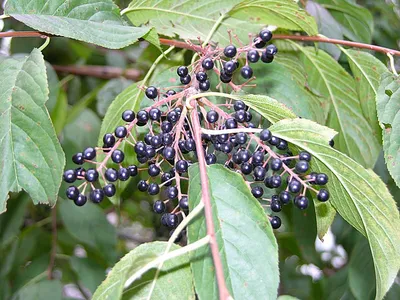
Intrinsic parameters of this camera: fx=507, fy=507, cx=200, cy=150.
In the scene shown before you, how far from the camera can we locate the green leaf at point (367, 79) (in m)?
1.46

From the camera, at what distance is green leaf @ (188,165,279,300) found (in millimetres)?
930

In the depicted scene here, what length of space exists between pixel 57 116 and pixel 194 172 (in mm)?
1541

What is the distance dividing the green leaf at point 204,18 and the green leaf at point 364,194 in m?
0.48

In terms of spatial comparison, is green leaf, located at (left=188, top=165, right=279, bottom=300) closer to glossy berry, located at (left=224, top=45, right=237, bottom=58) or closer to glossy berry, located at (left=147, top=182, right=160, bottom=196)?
glossy berry, located at (left=147, top=182, right=160, bottom=196)

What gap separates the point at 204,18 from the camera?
1489mm

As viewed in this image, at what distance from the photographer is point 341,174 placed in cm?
105

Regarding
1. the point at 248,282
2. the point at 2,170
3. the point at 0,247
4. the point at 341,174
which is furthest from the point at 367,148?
the point at 0,247

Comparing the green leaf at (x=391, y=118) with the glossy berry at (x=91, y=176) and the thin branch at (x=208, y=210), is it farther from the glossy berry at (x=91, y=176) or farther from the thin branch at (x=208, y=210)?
the glossy berry at (x=91, y=176)

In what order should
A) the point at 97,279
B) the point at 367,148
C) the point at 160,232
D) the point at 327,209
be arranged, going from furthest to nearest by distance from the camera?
the point at 160,232 < the point at 97,279 < the point at 367,148 < the point at 327,209

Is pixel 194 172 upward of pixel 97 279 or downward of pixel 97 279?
upward

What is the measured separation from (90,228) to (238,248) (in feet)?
5.68

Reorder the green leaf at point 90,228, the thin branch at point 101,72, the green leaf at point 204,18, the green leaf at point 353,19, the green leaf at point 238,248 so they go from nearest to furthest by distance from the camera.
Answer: the green leaf at point 238,248 < the green leaf at point 204,18 < the green leaf at point 353,19 < the green leaf at point 90,228 < the thin branch at point 101,72

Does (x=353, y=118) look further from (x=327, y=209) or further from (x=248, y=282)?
(x=248, y=282)

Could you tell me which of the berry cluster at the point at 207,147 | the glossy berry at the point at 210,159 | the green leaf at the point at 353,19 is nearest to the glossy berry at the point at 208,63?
the berry cluster at the point at 207,147
